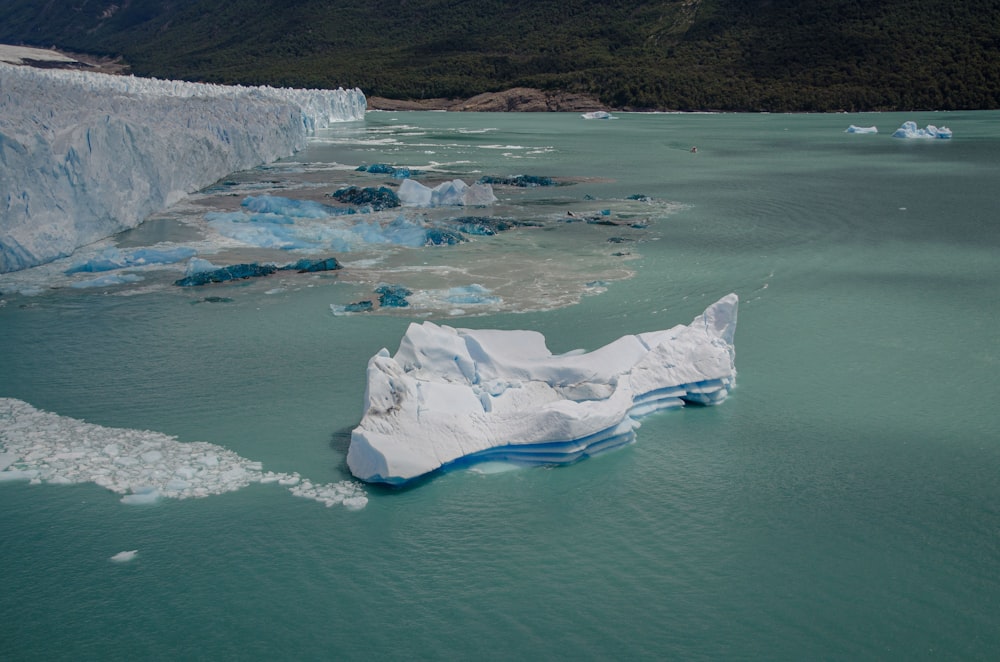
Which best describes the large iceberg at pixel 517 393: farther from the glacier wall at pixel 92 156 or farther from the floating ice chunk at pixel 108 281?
the glacier wall at pixel 92 156

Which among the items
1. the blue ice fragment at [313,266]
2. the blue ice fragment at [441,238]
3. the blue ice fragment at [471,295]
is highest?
the blue ice fragment at [441,238]

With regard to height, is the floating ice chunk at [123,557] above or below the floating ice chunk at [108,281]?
below

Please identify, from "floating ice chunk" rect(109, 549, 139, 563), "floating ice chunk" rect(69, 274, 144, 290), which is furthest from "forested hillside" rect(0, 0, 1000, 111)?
"floating ice chunk" rect(109, 549, 139, 563)

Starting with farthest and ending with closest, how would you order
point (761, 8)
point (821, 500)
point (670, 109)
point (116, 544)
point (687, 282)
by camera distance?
point (761, 8), point (670, 109), point (687, 282), point (821, 500), point (116, 544)

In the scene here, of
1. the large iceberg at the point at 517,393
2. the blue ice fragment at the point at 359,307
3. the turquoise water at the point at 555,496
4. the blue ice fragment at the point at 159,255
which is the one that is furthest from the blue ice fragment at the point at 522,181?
the large iceberg at the point at 517,393

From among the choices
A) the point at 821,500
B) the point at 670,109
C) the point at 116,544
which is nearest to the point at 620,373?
the point at 821,500

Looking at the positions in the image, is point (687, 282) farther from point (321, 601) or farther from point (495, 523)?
point (321, 601)

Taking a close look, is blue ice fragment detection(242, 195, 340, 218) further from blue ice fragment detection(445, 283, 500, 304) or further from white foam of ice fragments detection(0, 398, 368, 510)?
white foam of ice fragments detection(0, 398, 368, 510)
